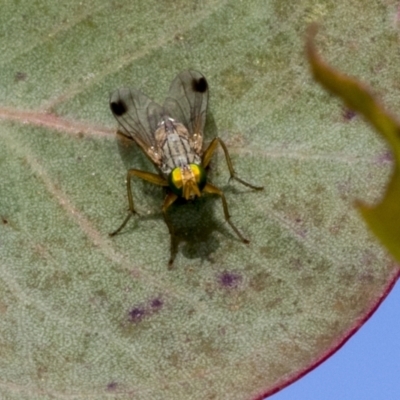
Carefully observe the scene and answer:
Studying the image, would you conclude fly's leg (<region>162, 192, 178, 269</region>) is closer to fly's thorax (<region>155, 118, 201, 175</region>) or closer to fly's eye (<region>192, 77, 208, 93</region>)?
fly's thorax (<region>155, 118, 201, 175</region>)

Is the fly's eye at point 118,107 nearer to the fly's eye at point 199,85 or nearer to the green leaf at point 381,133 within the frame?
the fly's eye at point 199,85

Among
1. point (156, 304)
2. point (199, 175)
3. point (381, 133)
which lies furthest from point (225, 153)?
point (381, 133)

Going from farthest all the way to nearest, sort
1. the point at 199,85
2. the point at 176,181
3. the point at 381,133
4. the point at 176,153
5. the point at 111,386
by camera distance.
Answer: the point at 176,153 → the point at 176,181 → the point at 199,85 → the point at 111,386 → the point at 381,133

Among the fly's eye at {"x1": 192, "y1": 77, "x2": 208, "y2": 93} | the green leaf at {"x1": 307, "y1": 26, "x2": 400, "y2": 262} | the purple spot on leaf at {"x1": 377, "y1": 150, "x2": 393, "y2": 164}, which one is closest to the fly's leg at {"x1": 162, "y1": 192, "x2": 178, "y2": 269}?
the fly's eye at {"x1": 192, "y1": 77, "x2": 208, "y2": 93}

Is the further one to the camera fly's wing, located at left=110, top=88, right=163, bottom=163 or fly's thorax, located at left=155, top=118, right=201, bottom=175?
fly's thorax, located at left=155, top=118, right=201, bottom=175

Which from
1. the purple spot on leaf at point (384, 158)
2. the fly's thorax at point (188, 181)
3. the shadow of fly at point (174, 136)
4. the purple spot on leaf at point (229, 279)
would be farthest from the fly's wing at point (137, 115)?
the purple spot on leaf at point (384, 158)

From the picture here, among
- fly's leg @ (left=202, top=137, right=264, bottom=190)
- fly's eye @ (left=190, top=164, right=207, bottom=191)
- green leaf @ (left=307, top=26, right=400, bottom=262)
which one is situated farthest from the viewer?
fly's eye @ (left=190, top=164, right=207, bottom=191)

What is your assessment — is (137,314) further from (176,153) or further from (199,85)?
(199,85)

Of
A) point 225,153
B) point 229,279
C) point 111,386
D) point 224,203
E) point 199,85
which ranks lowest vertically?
point 111,386
